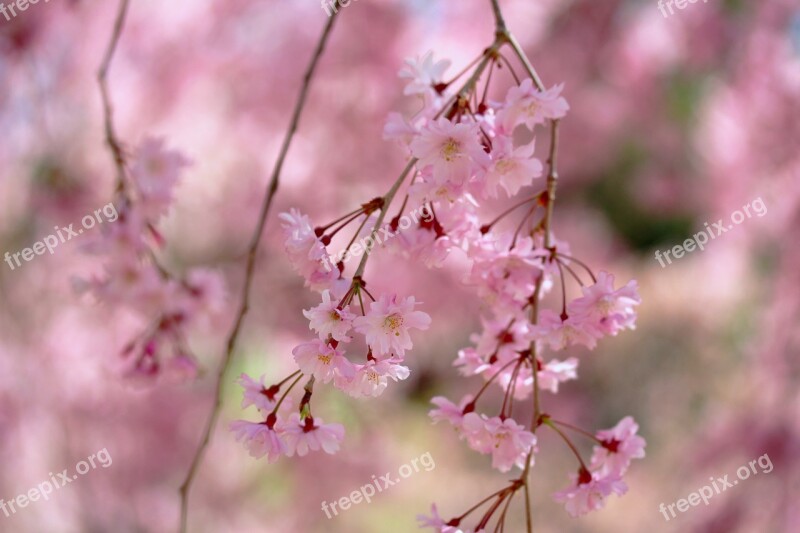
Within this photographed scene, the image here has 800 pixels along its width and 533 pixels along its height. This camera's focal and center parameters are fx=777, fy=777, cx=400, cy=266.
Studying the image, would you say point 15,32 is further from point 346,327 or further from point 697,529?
point 697,529

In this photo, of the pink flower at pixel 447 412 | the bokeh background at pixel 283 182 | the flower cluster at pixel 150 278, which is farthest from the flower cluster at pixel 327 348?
the bokeh background at pixel 283 182

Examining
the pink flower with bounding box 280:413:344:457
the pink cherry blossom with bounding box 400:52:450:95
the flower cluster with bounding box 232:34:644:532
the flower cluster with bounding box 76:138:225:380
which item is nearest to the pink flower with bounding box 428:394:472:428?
the flower cluster with bounding box 232:34:644:532

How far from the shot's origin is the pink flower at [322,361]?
0.67 metres

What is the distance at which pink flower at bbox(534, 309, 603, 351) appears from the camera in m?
0.77

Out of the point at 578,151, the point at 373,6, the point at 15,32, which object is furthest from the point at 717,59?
the point at 15,32

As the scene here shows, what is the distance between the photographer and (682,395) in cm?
529

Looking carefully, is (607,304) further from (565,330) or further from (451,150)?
(451,150)

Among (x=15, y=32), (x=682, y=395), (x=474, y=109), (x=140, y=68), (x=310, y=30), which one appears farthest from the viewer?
(x=682, y=395)

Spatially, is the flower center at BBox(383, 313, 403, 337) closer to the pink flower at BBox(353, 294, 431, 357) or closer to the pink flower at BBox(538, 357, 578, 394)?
the pink flower at BBox(353, 294, 431, 357)

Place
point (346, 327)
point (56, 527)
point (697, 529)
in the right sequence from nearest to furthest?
point (346, 327) < point (697, 529) < point (56, 527)

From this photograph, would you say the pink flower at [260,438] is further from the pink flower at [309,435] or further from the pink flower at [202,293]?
the pink flower at [202,293]

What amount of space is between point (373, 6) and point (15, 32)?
117 cm

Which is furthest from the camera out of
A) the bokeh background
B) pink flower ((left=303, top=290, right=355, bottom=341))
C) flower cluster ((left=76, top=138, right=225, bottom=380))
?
the bokeh background

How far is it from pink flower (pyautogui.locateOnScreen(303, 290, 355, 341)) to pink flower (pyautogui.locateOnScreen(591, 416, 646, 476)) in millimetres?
Answer: 334
